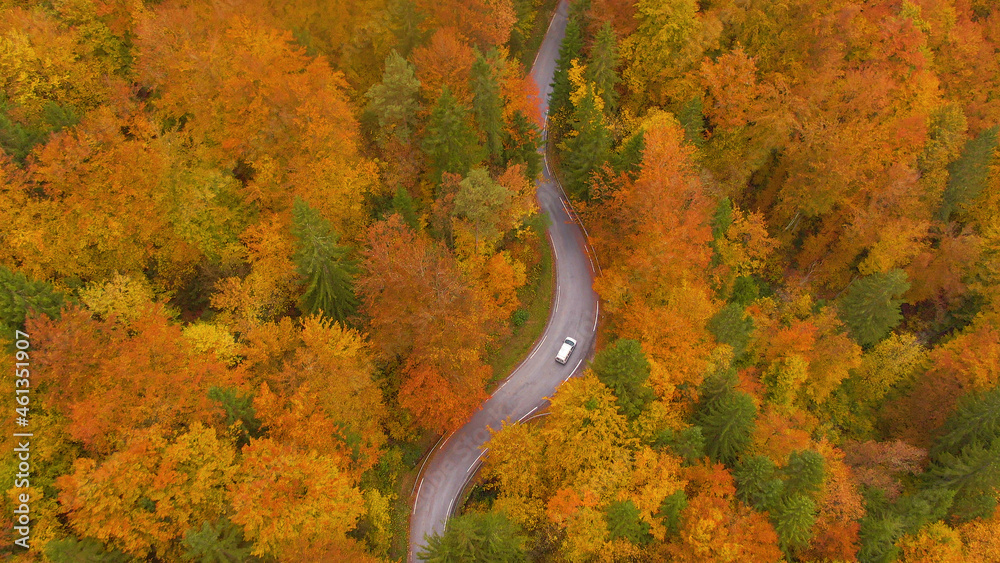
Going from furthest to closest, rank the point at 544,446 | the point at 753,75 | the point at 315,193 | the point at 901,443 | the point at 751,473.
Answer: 1. the point at 753,75
2. the point at 901,443
3. the point at 315,193
4. the point at 544,446
5. the point at 751,473

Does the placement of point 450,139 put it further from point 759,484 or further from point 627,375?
point 759,484

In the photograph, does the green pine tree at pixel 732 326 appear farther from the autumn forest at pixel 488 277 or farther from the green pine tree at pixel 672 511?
the green pine tree at pixel 672 511

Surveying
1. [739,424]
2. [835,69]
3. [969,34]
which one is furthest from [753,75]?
[739,424]

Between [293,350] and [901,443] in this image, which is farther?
[901,443]

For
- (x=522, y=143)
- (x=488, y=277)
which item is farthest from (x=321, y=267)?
(x=522, y=143)

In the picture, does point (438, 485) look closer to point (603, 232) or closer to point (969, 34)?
point (603, 232)

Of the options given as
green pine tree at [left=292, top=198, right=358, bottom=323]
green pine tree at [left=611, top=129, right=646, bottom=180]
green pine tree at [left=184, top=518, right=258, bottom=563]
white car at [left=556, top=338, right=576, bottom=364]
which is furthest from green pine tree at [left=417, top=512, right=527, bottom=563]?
green pine tree at [left=611, top=129, right=646, bottom=180]

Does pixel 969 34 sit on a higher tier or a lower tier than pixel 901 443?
higher

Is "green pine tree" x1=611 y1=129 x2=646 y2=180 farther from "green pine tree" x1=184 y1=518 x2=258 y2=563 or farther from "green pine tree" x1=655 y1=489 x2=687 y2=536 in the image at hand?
"green pine tree" x1=184 y1=518 x2=258 y2=563
